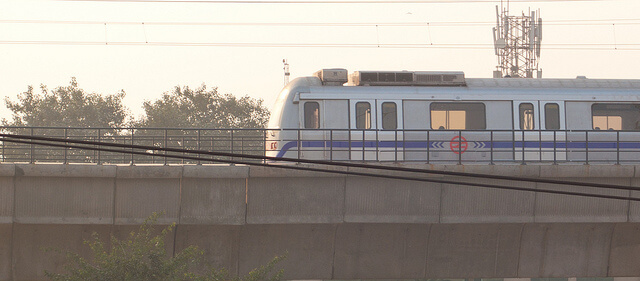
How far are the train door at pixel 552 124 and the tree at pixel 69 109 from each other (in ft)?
157

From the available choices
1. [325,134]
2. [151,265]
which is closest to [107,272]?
[151,265]

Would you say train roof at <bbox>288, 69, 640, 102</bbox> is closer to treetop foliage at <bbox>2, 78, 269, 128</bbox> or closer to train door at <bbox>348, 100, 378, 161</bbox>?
train door at <bbox>348, 100, 378, 161</bbox>

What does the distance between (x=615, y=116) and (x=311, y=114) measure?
827cm

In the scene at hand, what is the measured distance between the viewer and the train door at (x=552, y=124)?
891 inches

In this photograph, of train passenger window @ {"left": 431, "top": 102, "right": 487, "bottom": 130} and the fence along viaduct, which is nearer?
the fence along viaduct

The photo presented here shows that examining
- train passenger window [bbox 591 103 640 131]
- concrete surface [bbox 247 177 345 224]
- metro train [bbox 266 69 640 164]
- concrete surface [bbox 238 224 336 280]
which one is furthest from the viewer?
train passenger window [bbox 591 103 640 131]

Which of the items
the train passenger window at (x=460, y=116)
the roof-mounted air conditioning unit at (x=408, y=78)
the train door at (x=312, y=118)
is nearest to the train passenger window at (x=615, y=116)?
the train passenger window at (x=460, y=116)

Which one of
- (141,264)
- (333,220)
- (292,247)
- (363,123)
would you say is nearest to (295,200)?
(333,220)

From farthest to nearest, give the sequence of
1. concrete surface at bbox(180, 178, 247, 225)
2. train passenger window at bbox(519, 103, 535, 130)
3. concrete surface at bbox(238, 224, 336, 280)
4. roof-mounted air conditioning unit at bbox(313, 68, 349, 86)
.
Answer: train passenger window at bbox(519, 103, 535, 130), roof-mounted air conditioning unit at bbox(313, 68, 349, 86), concrete surface at bbox(238, 224, 336, 280), concrete surface at bbox(180, 178, 247, 225)

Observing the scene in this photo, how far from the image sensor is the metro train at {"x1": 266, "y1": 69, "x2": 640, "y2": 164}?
22.2 meters

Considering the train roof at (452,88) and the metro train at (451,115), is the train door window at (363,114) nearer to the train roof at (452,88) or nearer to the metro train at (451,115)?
the metro train at (451,115)

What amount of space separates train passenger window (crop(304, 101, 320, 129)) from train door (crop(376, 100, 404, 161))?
1.56 meters

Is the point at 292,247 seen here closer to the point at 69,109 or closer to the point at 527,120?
the point at 527,120

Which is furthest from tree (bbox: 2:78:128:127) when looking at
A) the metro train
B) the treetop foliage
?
the metro train
